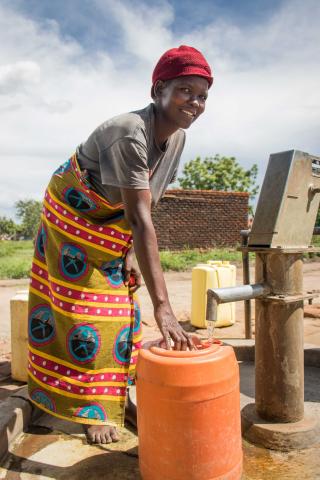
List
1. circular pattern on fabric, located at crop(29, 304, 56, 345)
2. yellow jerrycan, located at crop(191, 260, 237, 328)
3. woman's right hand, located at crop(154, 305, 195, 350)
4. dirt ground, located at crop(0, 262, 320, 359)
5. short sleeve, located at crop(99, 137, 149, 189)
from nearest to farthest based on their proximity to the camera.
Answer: woman's right hand, located at crop(154, 305, 195, 350) < short sleeve, located at crop(99, 137, 149, 189) < circular pattern on fabric, located at crop(29, 304, 56, 345) < dirt ground, located at crop(0, 262, 320, 359) < yellow jerrycan, located at crop(191, 260, 237, 328)

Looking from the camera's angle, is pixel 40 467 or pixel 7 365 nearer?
pixel 40 467

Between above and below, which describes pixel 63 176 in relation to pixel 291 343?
above

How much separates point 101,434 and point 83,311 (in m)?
0.56

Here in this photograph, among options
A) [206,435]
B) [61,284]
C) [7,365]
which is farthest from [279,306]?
[7,365]

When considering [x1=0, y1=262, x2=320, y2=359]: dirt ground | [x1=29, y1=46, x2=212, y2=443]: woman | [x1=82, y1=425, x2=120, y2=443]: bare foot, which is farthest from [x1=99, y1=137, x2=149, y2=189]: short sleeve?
[x1=0, y1=262, x2=320, y2=359]: dirt ground

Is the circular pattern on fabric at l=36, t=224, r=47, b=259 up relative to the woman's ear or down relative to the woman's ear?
down

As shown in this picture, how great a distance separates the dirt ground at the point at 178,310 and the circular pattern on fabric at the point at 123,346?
194 centimetres

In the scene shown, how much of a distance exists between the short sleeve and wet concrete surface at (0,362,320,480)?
112 centimetres

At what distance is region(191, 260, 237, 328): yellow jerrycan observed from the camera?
4602 mm

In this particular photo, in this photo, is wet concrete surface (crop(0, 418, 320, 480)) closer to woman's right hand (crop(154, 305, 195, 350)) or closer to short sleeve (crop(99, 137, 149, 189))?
woman's right hand (crop(154, 305, 195, 350))

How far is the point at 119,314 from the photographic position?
2.11 metres

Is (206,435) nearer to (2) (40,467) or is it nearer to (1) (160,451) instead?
(1) (160,451)

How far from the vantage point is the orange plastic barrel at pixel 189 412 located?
1388 millimetres

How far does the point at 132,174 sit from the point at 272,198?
22.8 inches
